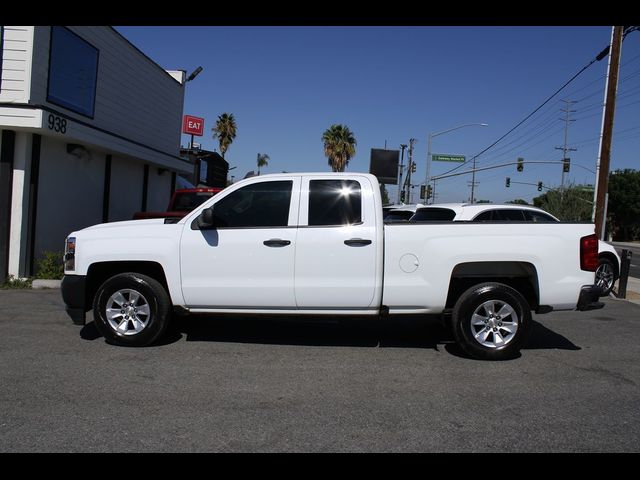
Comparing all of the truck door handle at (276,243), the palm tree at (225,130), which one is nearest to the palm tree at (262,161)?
the palm tree at (225,130)

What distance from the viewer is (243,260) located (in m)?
6.11

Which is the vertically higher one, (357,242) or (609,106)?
(609,106)

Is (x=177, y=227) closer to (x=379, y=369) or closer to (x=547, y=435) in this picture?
(x=379, y=369)

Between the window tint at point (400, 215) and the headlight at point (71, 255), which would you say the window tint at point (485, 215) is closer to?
the window tint at point (400, 215)

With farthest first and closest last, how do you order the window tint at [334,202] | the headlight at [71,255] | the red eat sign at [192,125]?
the red eat sign at [192,125]
the headlight at [71,255]
the window tint at [334,202]

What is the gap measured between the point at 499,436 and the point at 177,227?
399cm

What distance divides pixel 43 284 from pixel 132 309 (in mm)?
5124

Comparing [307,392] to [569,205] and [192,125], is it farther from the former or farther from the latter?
[192,125]

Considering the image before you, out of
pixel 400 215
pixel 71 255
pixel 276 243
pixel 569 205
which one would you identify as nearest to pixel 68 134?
pixel 71 255

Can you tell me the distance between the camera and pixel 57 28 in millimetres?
11008

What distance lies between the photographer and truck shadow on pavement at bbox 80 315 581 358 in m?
6.85

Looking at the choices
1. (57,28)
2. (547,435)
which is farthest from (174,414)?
(57,28)

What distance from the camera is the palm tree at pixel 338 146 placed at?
45594 mm

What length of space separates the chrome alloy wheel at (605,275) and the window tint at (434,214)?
3993 mm
